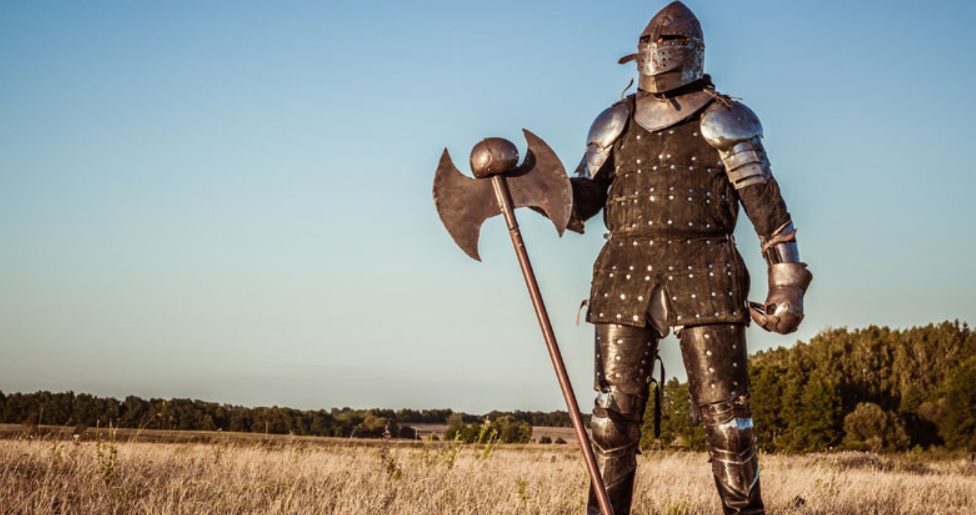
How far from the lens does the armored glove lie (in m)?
4.72

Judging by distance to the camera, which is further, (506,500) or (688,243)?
(506,500)

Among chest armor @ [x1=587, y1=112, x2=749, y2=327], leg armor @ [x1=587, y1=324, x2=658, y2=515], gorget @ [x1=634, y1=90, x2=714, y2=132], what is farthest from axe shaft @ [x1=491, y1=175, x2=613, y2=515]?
gorget @ [x1=634, y1=90, x2=714, y2=132]

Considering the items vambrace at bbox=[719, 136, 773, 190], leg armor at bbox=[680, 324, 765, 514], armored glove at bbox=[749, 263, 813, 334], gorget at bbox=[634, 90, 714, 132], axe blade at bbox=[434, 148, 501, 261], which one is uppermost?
gorget at bbox=[634, 90, 714, 132]

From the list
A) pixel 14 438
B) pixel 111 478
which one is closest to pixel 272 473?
pixel 111 478

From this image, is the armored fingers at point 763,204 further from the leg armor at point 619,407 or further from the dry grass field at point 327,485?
the dry grass field at point 327,485

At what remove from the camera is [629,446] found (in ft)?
15.8

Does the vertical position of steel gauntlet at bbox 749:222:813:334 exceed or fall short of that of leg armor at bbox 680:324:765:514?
it exceeds it

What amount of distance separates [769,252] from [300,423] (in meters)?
6.89

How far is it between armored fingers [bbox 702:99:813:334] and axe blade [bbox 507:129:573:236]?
0.96m

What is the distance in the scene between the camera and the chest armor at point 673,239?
4715mm

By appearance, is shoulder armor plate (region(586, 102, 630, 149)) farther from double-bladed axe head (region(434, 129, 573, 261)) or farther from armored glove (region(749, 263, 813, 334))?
armored glove (region(749, 263, 813, 334))

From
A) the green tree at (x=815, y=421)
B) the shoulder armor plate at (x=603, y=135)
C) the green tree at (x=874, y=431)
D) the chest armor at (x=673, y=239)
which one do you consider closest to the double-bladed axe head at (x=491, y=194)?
the chest armor at (x=673, y=239)

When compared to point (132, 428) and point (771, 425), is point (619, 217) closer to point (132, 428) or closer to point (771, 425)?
point (132, 428)

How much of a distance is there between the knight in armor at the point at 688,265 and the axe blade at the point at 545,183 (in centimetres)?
66
